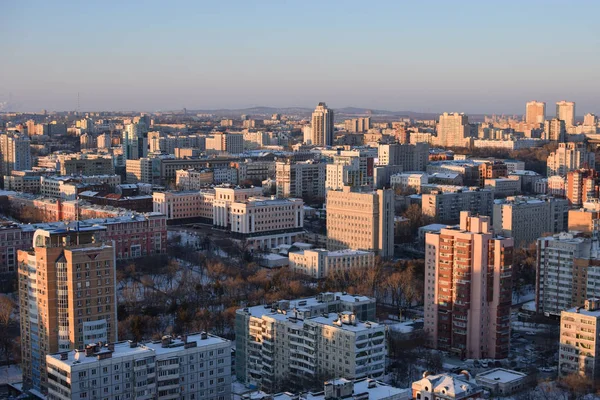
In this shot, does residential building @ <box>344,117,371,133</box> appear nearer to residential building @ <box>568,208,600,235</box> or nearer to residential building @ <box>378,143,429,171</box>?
residential building @ <box>378,143,429,171</box>

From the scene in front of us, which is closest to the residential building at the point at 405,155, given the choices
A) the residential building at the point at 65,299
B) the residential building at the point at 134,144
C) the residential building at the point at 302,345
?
the residential building at the point at 134,144

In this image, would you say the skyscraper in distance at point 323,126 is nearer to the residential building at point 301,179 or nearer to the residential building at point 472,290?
the residential building at point 301,179

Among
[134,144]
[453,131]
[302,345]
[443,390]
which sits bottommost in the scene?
[302,345]

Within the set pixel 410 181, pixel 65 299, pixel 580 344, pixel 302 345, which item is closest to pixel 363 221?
pixel 580 344

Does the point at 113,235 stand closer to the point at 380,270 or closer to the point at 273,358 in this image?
the point at 380,270

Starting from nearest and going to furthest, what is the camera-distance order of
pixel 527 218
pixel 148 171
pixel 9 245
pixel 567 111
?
1. pixel 9 245
2. pixel 527 218
3. pixel 148 171
4. pixel 567 111

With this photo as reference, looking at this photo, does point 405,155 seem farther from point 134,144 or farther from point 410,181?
point 134,144

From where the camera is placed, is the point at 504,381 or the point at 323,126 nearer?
the point at 504,381
